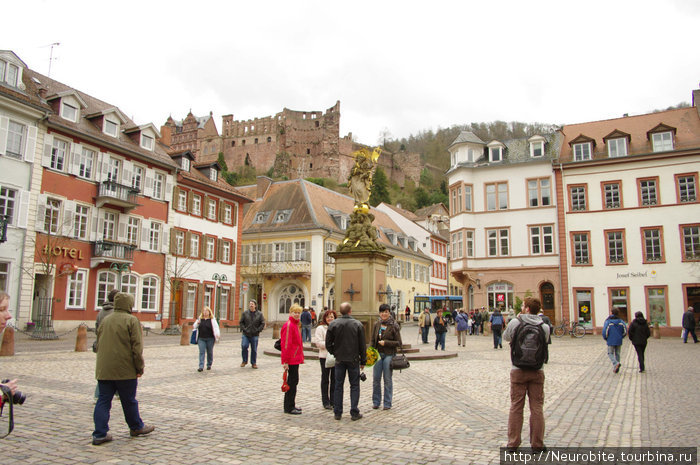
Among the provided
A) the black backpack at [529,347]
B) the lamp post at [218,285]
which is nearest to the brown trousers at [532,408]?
the black backpack at [529,347]

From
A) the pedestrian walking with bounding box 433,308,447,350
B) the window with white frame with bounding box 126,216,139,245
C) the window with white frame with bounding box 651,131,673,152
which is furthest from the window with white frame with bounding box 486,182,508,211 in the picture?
the window with white frame with bounding box 126,216,139,245

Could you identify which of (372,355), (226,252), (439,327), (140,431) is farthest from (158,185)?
(140,431)

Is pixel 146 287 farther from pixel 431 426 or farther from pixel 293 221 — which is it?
pixel 431 426

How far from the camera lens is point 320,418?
317 inches

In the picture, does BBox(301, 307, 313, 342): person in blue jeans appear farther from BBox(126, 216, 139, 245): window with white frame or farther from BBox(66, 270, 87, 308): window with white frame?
BBox(126, 216, 139, 245): window with white frame

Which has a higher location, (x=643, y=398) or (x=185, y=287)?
(x=185, y=287)

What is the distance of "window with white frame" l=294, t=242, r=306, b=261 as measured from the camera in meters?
44.5

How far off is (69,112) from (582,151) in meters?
29.8

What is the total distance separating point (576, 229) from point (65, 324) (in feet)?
95.2

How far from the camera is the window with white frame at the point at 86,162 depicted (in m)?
29.0

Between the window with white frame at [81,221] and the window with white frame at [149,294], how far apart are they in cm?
492

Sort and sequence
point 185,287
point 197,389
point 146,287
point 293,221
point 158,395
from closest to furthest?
1. point 158,395
2. point 197,389
3. point 146,287
4. point 185,287
5. point 293,221

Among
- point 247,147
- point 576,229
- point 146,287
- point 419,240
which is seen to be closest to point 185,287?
point 146,287

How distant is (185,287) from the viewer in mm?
35469
